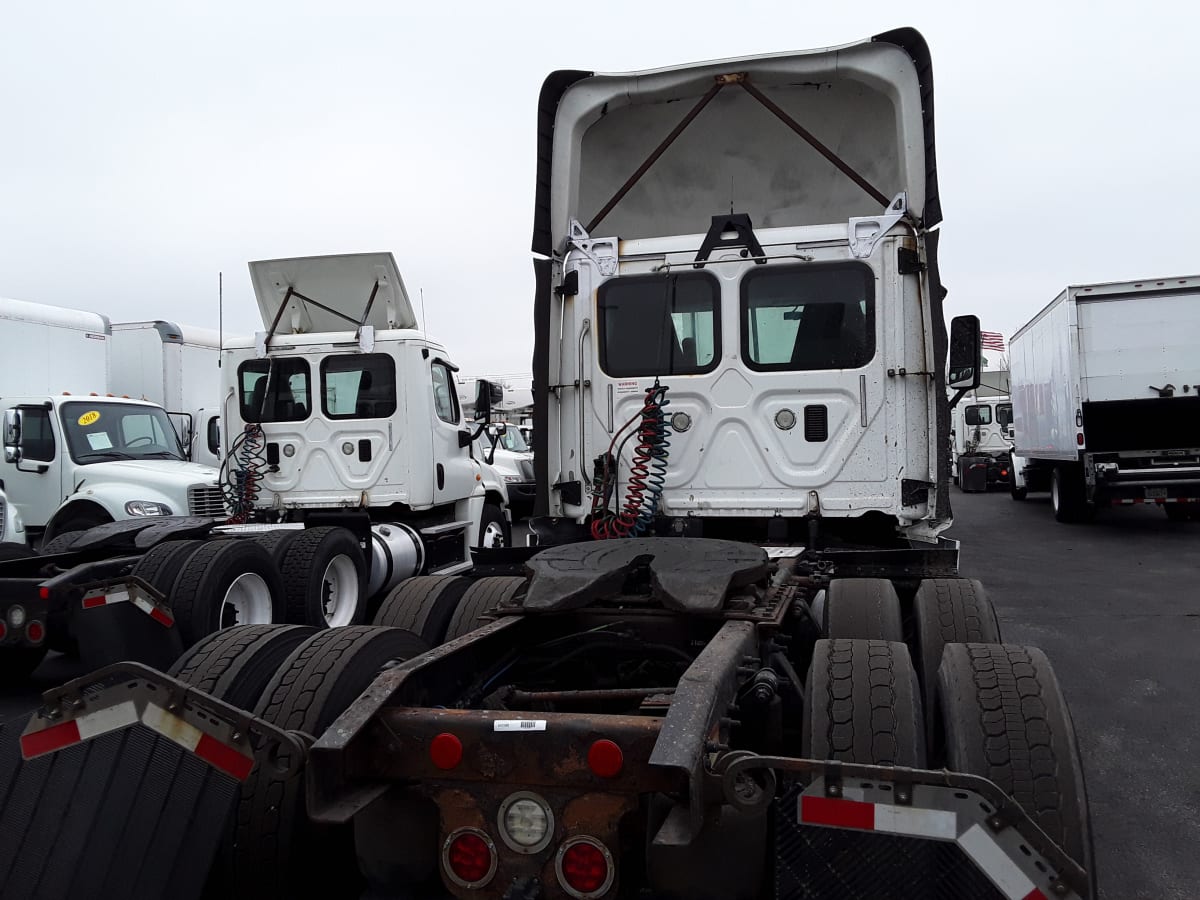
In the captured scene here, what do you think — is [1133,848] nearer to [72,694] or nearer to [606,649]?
[606,649]

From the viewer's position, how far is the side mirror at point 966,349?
5.28 meters

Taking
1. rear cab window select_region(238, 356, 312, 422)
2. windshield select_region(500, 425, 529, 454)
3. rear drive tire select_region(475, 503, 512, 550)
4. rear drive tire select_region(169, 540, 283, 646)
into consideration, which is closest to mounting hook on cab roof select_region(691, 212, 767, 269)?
rear drive tire select_region(169, 540, 283, 646)

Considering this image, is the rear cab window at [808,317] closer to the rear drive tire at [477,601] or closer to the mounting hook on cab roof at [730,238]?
the mounting hook on cab roof at [730,238]

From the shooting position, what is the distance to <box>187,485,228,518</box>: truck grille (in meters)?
9.27

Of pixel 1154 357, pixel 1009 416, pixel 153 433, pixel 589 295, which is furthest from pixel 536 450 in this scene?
pixel 1009 416

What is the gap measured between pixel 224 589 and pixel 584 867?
420 cm

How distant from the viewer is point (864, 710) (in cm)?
271

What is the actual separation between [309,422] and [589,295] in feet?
14.1

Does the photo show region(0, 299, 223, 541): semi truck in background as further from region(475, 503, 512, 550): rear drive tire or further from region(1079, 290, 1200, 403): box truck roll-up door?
region(1079, 290, 1200, 403): box truck roll-up door

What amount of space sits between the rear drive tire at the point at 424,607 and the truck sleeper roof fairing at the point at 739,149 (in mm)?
984

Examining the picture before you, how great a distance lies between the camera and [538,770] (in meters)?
2.34

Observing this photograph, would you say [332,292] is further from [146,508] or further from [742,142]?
[742,142]

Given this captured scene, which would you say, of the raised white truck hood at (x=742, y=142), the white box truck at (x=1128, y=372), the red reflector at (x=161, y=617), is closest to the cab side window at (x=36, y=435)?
the red reflector at (x=161, y=617)

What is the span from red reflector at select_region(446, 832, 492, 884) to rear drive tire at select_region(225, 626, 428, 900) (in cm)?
50
